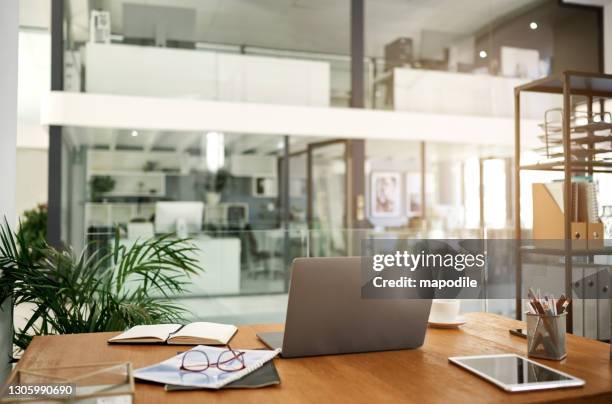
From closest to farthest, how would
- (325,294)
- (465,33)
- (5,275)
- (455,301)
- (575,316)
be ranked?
(325,294) < (455,301) < (5,275) < (575,316) < (465,33)

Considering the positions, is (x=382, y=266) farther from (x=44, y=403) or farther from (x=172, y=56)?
(x=172, y=56)

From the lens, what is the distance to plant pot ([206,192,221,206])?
6.22 metres

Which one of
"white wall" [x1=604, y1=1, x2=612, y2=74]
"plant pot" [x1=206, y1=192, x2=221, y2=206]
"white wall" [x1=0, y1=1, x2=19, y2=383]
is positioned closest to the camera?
"white wall" [x1=0, y1=1, x2=19, y2=383]

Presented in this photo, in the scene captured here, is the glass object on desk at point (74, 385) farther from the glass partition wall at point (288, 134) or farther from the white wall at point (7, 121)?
the glass partition wall at point (288, 134)

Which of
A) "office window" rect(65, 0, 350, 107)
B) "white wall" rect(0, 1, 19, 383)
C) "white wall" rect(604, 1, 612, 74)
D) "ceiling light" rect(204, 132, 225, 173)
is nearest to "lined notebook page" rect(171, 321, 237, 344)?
"white wall" rect(0, 1, 19, 383)

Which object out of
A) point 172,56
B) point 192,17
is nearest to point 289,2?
point 192,17

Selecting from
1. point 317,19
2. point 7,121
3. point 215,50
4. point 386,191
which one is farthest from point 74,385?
point 386,191

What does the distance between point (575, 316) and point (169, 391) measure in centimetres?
289

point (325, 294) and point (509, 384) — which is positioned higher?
point (325, 294)

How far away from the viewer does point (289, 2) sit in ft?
22.8

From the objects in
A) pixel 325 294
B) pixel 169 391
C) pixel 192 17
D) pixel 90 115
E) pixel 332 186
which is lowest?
pixel 169 391

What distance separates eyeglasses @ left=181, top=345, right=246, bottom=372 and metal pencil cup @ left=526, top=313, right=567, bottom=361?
0.80 metres

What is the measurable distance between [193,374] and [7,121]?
186cm

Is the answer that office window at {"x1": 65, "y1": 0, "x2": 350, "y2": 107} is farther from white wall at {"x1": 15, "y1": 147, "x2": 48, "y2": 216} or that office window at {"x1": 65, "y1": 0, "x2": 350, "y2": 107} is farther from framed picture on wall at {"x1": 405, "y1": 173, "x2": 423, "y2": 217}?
white wall at {"x1": 15, "y1": 147, "x2": 48, "y2": 216}
